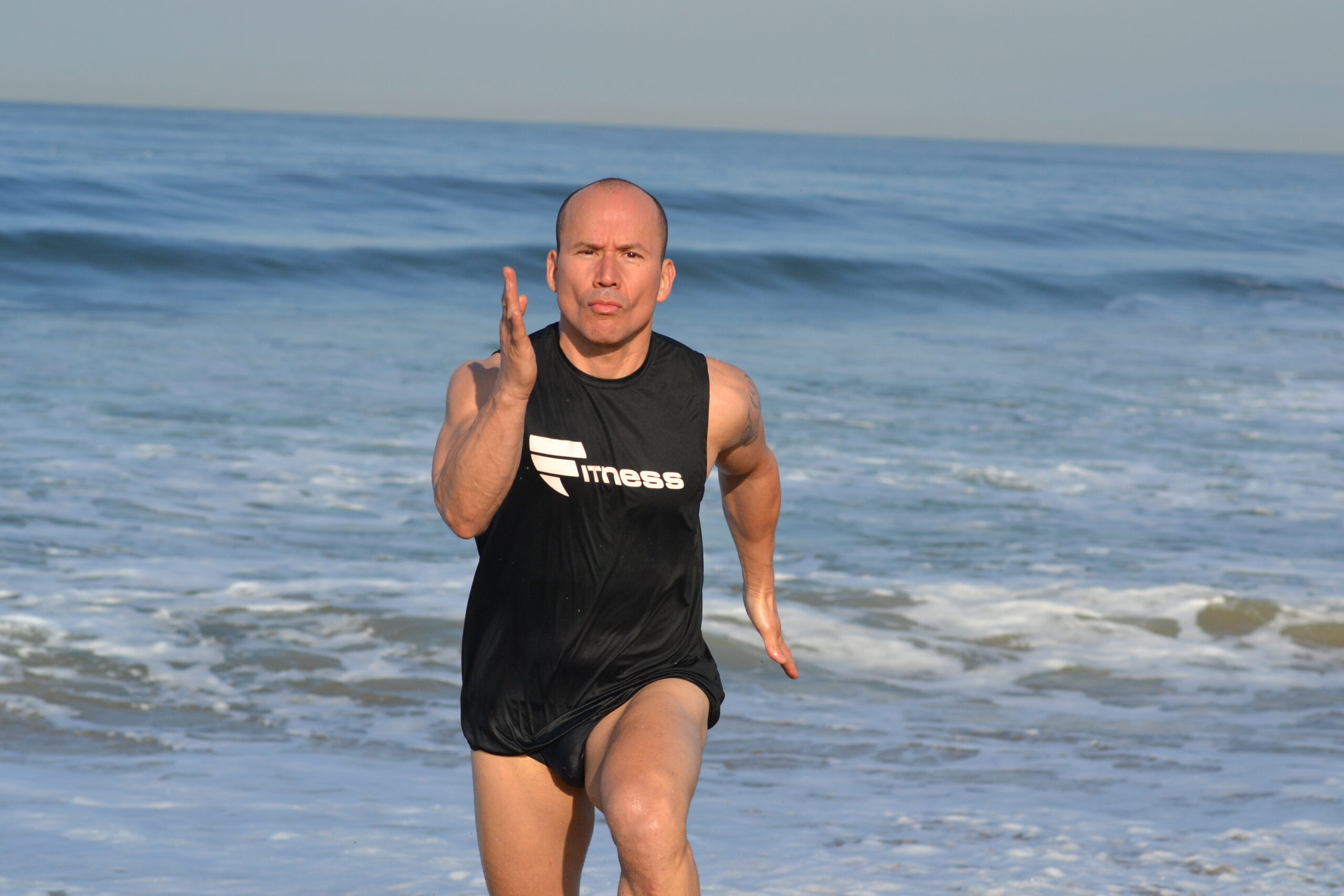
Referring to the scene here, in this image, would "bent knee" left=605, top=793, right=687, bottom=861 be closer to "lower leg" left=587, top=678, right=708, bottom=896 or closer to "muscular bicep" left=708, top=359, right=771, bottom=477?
"lower leg" left=587, top=678, right=708, bottom=896

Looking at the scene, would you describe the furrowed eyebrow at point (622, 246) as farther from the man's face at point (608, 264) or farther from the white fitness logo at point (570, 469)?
the white fitness logo at point (570, 469)

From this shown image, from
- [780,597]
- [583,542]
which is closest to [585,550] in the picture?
[583,542]

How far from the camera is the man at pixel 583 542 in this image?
9.99 ft

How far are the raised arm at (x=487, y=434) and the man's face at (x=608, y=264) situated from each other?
220mm

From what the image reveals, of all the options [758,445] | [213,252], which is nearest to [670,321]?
[213,252]

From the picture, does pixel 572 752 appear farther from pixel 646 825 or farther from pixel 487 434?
pixel 487 434

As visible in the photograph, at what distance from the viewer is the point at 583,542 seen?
3.12 meters

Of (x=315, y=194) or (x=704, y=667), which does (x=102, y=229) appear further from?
(x=704, y=667)

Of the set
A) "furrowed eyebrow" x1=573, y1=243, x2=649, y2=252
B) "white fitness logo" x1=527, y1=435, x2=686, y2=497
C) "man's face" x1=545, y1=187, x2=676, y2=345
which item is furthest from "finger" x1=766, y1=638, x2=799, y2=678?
"furrowed eyebrow" x1=573, y1=243, x2=649, y2=252

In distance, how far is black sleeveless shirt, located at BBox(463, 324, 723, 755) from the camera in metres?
3.08

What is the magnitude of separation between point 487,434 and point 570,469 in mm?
264

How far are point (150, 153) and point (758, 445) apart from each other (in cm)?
4924

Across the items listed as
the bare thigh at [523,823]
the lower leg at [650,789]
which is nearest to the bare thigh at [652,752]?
the lower leg at [650,789]

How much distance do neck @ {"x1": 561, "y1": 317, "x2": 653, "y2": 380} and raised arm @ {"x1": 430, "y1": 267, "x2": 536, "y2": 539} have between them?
0.17 metres
